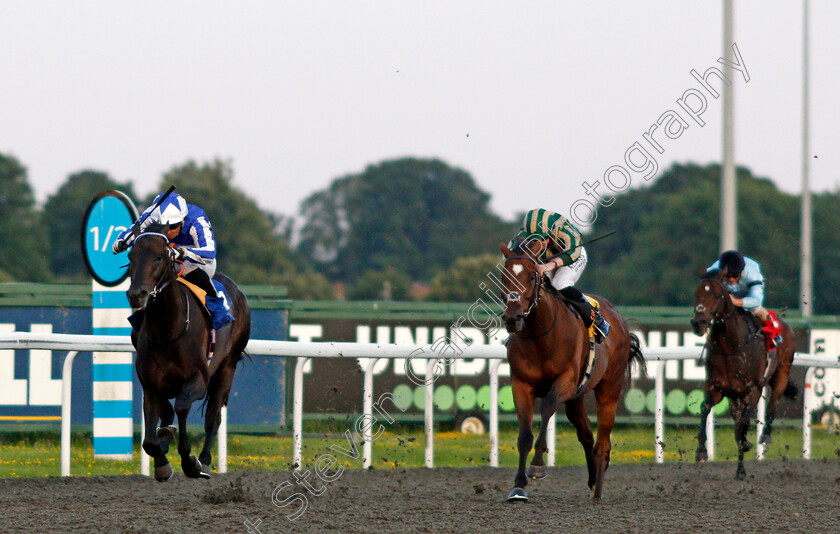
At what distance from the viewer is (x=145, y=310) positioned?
5.81 metres

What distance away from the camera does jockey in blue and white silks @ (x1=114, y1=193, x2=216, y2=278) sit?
6.02 m

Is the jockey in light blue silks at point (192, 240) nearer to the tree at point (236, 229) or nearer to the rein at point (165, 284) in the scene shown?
the rein at point (165, 284)

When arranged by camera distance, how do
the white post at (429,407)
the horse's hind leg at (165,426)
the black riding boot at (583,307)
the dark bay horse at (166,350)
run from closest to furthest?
the dark bay horse at (166,350)
the horse's hind leg at (165,426)
the black riding boot at (583,307)
the white post at (429,407)

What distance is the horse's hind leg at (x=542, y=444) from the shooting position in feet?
20.0

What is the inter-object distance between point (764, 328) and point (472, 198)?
202ft

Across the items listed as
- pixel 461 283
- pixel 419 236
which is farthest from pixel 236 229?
pixel 419 236

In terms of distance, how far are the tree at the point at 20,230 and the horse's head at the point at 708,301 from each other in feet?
129

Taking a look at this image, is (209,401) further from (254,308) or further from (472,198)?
(472,198)

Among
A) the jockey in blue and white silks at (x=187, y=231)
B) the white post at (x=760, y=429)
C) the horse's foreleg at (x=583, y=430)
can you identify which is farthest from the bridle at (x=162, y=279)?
the white post at (x=760, y=429)

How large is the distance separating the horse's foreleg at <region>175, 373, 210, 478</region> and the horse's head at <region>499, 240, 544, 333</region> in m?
1.59

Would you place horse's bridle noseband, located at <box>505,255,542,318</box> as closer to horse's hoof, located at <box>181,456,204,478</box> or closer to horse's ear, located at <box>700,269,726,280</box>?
horse's hoof, located at <box>181,456,204,478</box>

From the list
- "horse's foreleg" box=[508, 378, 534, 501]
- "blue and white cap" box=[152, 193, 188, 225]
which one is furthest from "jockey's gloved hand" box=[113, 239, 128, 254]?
"horse's foreleg" box=[508, 378, 534, 501]

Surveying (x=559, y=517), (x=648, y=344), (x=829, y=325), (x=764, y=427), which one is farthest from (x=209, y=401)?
(x=829, y=325)

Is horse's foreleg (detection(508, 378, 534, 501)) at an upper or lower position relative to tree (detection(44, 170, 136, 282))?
lower
